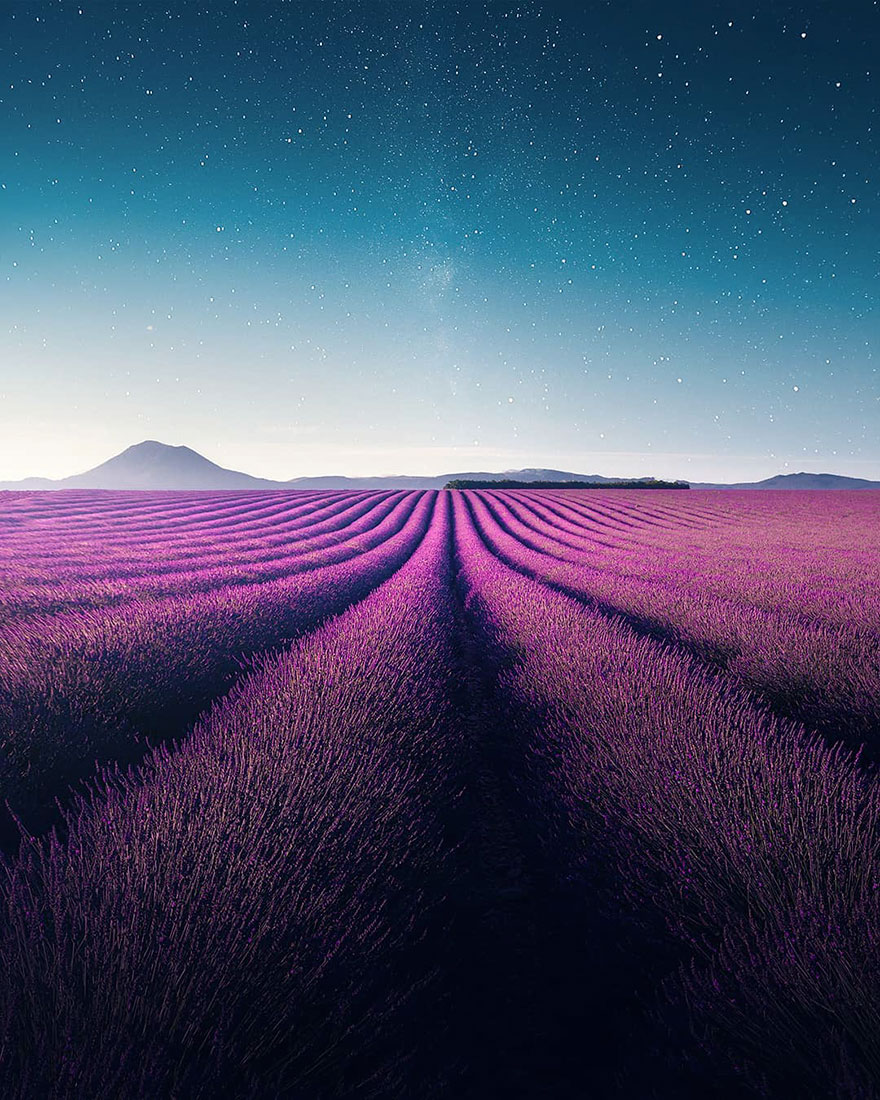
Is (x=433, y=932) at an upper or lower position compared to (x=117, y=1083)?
lower

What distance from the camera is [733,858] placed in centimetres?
154

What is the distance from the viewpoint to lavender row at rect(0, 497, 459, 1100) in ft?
2.92

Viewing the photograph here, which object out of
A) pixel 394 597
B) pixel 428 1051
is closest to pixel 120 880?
pixel 428 1051

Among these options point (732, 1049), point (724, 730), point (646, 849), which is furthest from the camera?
point (724, 730)

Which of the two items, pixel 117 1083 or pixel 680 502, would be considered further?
pixel 680 502

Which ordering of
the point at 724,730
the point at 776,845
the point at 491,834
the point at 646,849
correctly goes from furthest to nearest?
the point at 491,834
the point at 724,730
the point at 646,849
the point at 776,845

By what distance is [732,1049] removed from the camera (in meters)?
1.09

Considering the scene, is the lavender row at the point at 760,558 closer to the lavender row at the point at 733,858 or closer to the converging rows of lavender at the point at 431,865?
the converging rows of lavender at the point at 431,865

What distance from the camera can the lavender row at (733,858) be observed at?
1.05 meters

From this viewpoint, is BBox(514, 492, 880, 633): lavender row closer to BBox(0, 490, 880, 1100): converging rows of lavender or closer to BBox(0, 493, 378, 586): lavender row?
BBox(0, 490, 880, 1100): converging rows of lavender

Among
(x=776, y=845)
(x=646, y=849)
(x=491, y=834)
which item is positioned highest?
(x=776, y=845)

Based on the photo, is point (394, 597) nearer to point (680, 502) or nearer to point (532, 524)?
point (532, 524)

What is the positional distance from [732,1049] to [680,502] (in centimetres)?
2928

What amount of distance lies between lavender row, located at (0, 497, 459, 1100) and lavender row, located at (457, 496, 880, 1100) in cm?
70
